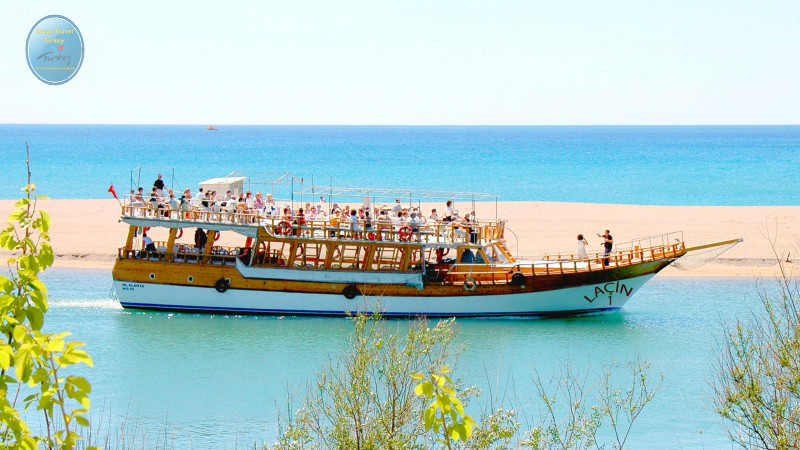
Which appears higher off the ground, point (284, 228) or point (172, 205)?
point (172, 205)

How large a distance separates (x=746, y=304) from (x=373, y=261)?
14.4 metres

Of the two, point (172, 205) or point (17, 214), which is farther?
point (172, 205)

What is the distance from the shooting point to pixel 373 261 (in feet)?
112

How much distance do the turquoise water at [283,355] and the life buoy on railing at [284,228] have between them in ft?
10.4

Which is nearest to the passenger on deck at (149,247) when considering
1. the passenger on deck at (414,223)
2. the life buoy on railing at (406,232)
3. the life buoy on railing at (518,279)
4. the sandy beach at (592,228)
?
the life buoy on railing at (406,232)

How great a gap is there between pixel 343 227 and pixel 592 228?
2520cm

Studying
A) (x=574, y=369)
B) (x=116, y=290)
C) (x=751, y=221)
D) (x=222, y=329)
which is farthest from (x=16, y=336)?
(x=751, y=221)

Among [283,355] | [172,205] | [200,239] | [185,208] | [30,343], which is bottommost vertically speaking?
[283,355]

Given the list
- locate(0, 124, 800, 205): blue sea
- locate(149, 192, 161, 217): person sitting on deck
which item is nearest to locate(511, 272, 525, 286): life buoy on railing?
locate(149, 192, 161, 217): person sitting on deck

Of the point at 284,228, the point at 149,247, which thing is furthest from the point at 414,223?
the point at 149,247

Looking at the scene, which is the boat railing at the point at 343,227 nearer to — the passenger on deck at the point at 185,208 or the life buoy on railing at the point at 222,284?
the passenger on deck at the point at 185,208

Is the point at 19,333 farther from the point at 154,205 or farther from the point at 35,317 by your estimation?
the point at 154,205

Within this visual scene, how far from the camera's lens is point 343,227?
1334 inches

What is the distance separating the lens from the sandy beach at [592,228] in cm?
4619
